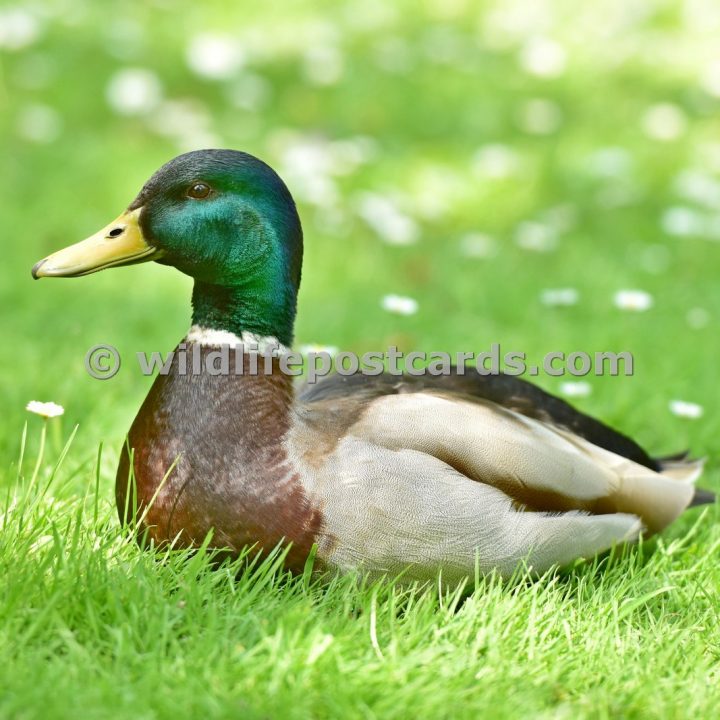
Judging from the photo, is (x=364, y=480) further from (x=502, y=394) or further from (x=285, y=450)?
(x=502, y=394)

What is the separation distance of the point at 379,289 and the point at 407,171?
4.26 ft

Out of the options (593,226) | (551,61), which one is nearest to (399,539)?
(593,226)

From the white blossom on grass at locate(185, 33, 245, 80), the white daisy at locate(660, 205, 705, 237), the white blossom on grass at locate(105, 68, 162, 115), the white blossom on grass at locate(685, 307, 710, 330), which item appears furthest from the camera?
the white blossom on grass at locate(185, 33, 245, 80)

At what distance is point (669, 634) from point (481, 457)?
561mm

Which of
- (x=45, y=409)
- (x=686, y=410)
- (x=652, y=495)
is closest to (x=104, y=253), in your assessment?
(x=45, y=409)

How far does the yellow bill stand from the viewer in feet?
8.01

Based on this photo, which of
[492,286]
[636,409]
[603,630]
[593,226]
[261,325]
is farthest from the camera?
[593,226]

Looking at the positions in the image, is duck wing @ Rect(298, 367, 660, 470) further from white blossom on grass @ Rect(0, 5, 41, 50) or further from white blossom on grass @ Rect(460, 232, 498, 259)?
white blossom on grass @ Rect(0, 5, 41, 50)

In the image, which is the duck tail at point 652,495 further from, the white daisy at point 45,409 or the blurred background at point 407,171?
the white daisy at point 45,409

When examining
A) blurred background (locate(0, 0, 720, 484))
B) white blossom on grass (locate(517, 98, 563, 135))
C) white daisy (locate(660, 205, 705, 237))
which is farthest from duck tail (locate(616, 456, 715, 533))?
white blossom on grass (locate(517, 98, 563, 135))

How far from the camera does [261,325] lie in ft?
8.48

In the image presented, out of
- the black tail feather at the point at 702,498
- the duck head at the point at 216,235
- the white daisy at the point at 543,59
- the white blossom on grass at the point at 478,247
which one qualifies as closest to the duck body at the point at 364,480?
the duck head at the point at 216,235

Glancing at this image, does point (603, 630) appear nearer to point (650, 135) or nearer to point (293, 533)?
point (293, 533)

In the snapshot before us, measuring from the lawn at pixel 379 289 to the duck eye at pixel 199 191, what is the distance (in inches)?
23.9
